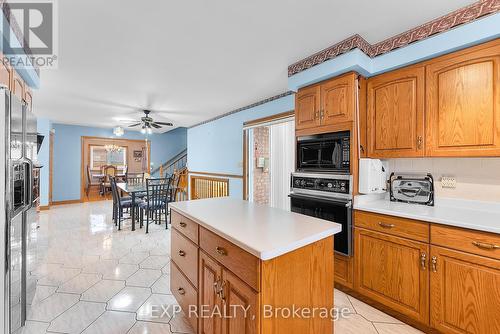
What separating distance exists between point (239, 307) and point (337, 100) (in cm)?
193

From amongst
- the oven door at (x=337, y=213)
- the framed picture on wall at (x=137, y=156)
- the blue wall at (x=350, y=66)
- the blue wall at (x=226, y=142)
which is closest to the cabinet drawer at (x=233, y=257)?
the oven door at (x=337, y=213)

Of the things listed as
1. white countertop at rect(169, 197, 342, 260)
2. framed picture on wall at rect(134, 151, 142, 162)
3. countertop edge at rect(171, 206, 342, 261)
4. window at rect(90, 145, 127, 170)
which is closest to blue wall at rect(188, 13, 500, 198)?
white countertop at rect(169, 197, 342, 260)

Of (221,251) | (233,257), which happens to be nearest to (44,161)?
(221,251)

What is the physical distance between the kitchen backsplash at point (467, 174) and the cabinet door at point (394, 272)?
2.38 feet

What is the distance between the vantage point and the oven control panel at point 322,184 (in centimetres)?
211

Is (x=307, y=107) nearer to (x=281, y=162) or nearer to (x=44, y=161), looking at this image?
(x=281, y=162)

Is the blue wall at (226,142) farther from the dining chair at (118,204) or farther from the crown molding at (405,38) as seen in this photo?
the dining chair at (118,204)

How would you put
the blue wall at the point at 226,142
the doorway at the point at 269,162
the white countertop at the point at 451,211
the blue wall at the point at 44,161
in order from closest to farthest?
the white countertop at the point at 451,211, the blue wall at the point at 226,142, the doorway at the point at 269,162, the blue wall at the point at 44,161

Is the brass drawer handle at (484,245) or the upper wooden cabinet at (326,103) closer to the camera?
the brass drawer handle at (484,245)

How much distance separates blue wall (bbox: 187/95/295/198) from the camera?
147 inches

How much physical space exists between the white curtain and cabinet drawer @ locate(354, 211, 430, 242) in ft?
7.26

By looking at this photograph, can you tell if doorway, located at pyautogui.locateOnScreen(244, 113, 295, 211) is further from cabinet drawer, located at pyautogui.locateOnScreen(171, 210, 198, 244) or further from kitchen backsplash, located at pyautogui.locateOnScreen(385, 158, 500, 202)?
cabinet drawer, located at pyautogui.locateOnScreen(171, 210, 198, 244)

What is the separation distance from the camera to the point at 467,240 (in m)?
1.43

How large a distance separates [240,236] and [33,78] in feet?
9.82
